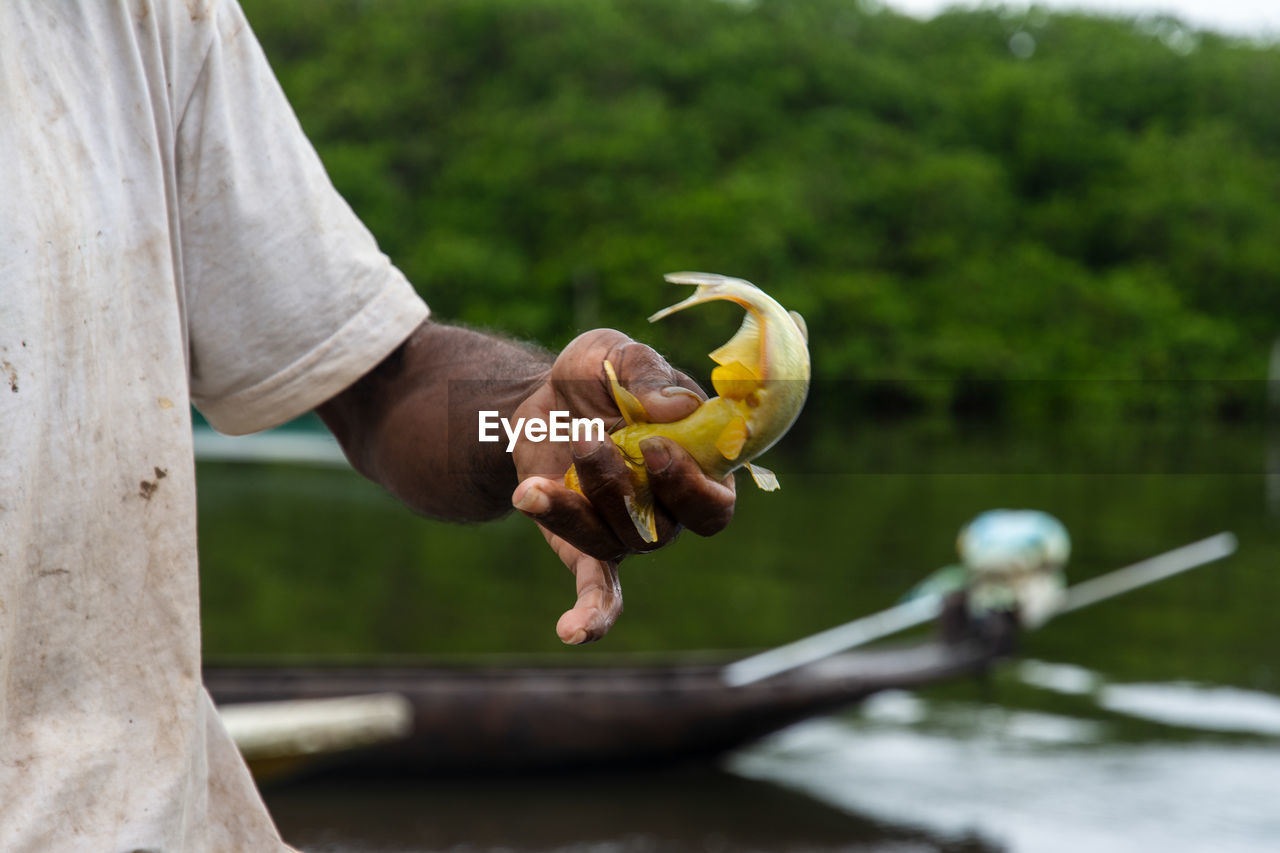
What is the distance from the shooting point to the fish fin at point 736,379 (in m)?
1.16

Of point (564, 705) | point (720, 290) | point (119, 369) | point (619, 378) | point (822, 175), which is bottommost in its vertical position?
point (564, 705)

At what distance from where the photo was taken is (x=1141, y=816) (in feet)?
33.7

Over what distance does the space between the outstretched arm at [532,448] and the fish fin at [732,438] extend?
3 centimetres

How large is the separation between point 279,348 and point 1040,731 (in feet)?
40.0

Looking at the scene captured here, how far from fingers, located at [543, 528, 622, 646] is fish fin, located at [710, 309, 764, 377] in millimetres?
260

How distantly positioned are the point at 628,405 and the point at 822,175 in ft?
188

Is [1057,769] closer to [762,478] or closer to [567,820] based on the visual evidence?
[567,820]

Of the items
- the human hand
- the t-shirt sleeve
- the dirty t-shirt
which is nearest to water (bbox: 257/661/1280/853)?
the t-shirt sleeve

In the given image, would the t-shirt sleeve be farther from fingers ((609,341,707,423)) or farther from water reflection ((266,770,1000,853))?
water reflection ((266,770,1000,853))

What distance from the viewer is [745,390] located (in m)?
1.16

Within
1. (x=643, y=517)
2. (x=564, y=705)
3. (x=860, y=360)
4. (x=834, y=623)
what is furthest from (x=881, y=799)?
(x=860, y=360)

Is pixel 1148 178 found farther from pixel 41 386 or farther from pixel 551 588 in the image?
pixel 41 386

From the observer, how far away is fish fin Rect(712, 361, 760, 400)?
1.16 meters

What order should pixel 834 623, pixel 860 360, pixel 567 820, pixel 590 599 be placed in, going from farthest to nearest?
pixel 860 360
pixel 834 623
pixel 567 820
pixel 590 599
